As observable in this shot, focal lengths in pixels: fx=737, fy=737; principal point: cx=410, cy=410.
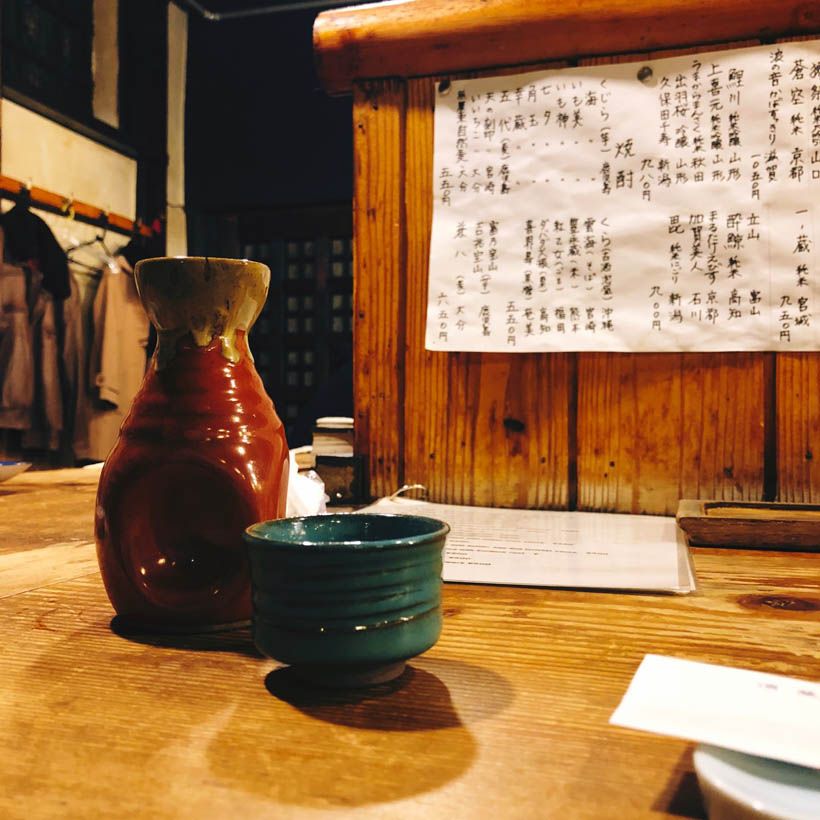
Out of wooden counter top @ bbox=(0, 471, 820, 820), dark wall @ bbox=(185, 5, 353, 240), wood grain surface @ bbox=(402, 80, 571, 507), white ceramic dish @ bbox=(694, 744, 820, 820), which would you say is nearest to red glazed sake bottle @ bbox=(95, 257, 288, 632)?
wooden counter top @ bbox=(0, 471, 820, 820)

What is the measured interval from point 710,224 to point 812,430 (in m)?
0.38

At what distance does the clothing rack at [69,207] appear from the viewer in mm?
4266

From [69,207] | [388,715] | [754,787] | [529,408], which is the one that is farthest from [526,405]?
[69,207]

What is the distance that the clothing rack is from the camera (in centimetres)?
427

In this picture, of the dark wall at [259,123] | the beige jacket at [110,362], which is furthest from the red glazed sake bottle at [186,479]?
the dark wall at [259,123]

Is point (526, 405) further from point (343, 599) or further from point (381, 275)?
point (343, 599)

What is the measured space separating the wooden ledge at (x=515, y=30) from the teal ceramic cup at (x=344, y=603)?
3.56ft

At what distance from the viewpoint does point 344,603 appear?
490 millimetres

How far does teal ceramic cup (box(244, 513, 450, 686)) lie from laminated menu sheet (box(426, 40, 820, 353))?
0.86 metres

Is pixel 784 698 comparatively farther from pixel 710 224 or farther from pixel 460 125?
pixel 460 125

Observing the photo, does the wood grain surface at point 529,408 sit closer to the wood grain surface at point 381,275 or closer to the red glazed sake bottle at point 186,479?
the wood grain surface at point 381,275

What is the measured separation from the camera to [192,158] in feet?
19.2

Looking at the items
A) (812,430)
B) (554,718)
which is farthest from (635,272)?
(554,718)

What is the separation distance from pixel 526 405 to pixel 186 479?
795 millimetres
